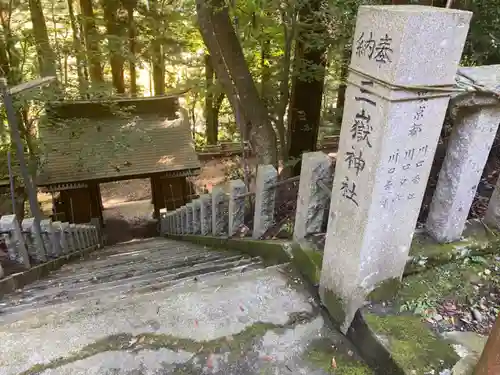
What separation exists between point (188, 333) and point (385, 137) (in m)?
2.04

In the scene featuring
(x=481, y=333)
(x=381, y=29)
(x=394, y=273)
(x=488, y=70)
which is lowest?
(x=481, y=333)

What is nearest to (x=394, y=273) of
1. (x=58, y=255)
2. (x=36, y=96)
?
(x=58, y=255)

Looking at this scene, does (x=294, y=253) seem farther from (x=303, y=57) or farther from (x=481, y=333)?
(x=303, y=57)

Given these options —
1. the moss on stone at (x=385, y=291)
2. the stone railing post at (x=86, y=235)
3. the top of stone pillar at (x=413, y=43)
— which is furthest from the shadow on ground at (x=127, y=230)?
the top of stone pillar at (x=413, y=43)

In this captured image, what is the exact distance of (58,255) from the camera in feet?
24.4

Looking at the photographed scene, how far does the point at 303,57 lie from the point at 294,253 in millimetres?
6432

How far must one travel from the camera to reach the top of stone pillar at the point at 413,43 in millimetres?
2145

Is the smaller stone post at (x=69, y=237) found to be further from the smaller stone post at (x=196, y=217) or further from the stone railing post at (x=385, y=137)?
the stone railing post at (x=385, y=137)

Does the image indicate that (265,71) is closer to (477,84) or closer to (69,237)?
(69,237)

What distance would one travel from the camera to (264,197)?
4832mm

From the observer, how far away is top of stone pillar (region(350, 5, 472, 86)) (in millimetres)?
2145

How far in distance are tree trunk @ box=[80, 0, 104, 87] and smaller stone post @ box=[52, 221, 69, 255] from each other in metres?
5.72

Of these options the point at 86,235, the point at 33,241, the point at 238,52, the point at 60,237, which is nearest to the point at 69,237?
the point at 60,237

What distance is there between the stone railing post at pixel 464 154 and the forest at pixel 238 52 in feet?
6.59
